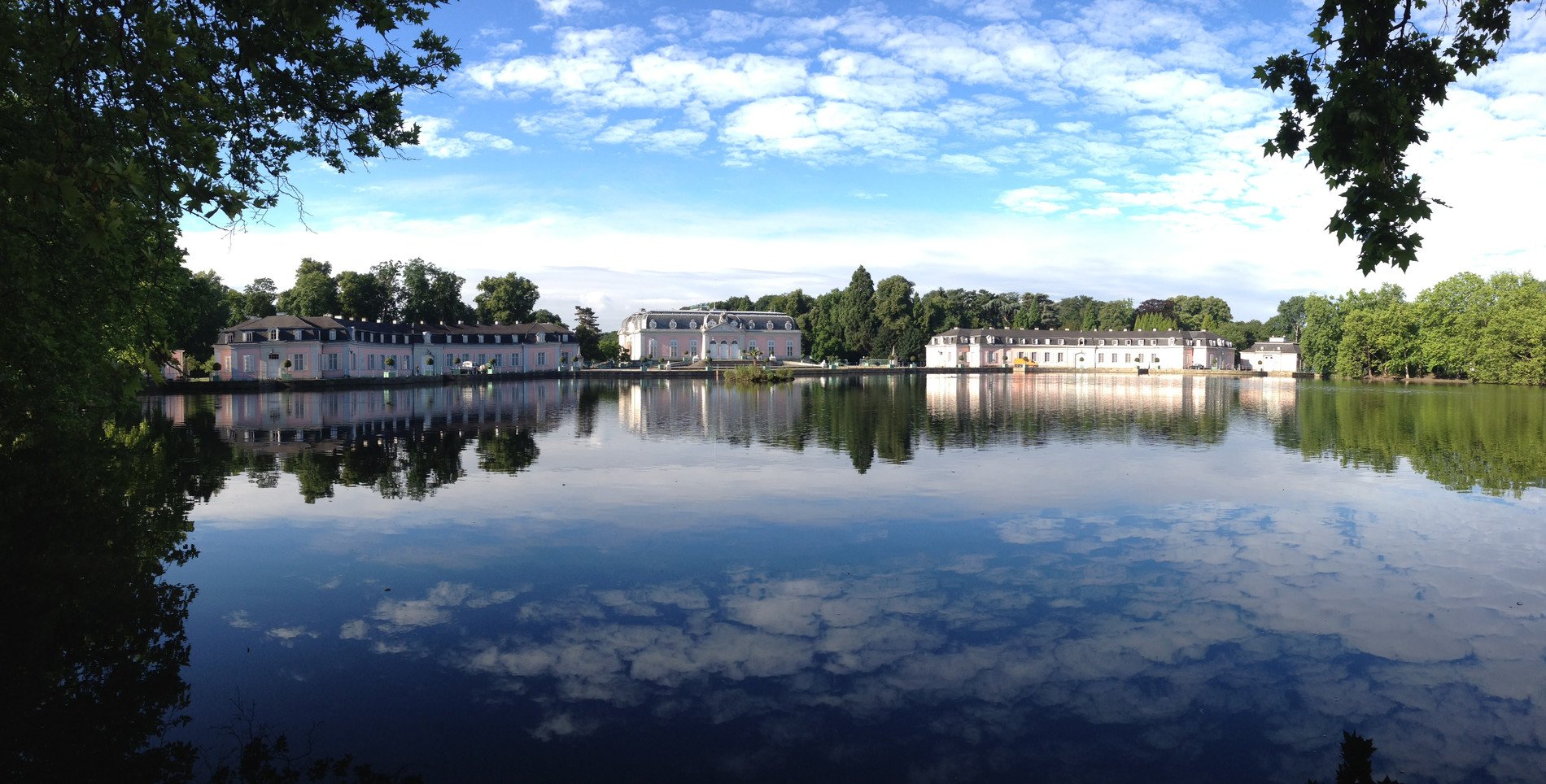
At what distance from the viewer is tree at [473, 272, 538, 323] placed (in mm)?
78125

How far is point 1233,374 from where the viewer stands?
291 ft

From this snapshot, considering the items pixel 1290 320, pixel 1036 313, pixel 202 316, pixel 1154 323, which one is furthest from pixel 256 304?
pixel 1290 320

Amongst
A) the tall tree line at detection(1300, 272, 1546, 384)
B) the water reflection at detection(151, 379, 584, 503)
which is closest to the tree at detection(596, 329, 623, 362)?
the water reflection at detection(151, 379, 584, 503)

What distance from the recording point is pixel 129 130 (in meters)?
6.59

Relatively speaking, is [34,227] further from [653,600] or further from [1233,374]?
[1233,374]

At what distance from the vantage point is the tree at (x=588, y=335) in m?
86.0

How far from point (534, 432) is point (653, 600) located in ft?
51.3

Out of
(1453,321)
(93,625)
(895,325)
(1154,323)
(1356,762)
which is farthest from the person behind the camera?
(1154,323)

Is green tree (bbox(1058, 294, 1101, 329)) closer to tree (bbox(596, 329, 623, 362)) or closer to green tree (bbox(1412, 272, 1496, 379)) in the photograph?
green tree (bbox(1412, 272, 1496, 379))

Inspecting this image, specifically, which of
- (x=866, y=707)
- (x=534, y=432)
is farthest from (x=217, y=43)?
(x=534, y=432)

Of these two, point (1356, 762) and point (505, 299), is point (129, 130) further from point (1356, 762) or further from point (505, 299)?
point (505, 299)

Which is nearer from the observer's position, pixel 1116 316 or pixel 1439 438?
pixel 1439 438

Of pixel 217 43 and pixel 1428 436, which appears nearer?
pixel 217 43

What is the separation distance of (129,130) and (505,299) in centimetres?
7470
